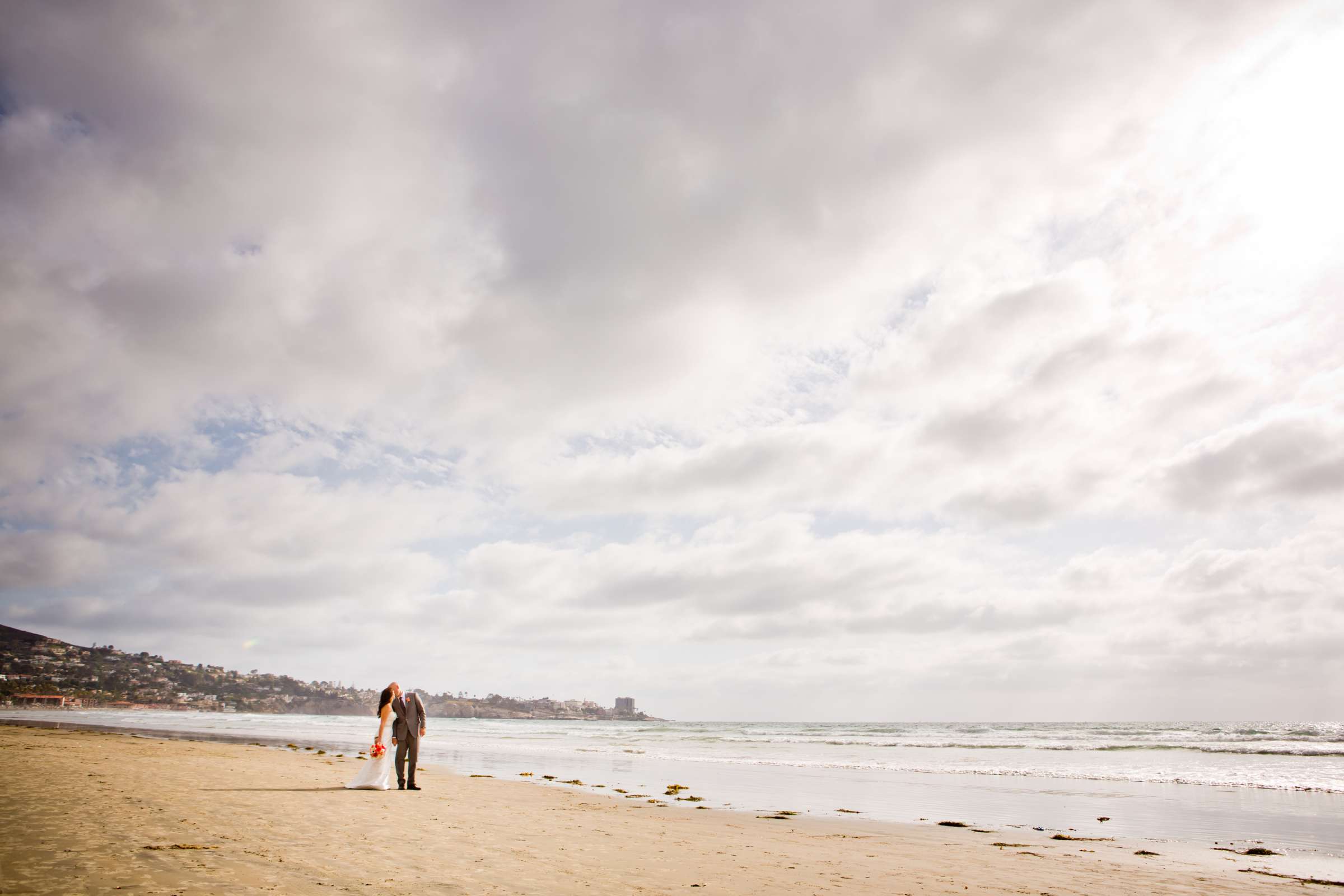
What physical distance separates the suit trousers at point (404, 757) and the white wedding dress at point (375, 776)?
1.01 ft

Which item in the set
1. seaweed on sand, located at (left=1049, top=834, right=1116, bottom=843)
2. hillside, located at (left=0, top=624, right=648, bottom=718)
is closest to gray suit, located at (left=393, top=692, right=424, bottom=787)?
seaweed on sand, located at (left=1049, top=834, right=1116, bottom=843)

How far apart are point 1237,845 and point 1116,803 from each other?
22.4ft

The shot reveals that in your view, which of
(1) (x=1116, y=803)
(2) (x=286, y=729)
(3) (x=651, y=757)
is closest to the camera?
(1) (x=1116, y=803)

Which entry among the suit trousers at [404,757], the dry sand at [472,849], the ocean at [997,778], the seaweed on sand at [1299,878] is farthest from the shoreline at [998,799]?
the suit trousers at [404,757]

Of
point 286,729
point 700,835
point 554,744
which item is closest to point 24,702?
point 286,729

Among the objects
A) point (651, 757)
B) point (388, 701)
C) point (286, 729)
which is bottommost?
point (286, 729)

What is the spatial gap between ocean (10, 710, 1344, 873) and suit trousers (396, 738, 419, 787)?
5.82m

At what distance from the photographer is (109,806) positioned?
391 inches

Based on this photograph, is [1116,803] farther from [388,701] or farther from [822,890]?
[388,701]

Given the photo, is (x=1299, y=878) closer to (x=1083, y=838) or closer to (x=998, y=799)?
(x=1083, y=838)

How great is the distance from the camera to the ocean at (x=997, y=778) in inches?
620

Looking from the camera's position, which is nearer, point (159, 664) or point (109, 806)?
point (109, 806)

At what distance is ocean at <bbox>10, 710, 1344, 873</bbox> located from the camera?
15742 millimetres

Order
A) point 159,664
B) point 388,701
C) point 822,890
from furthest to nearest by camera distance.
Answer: point 159,664, point 388,701, point 822,890
